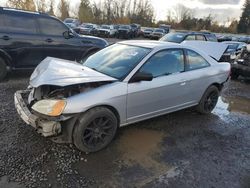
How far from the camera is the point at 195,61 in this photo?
5.15 meters

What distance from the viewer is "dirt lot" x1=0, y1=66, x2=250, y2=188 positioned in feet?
10.5

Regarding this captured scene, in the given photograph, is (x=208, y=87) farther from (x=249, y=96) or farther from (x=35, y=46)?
(x=35, y=46)

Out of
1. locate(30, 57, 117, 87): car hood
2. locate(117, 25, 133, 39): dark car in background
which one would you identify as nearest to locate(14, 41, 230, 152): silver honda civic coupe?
locate(30, 57, 117, 87): car hood

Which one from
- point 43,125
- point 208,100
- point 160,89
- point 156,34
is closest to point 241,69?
point 208,100

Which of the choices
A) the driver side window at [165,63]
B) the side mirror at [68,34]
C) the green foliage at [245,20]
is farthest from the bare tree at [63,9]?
the driver side window at [165,63]

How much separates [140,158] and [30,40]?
16.6 feet

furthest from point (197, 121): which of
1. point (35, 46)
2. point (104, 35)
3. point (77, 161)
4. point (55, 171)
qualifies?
point (104, 35)

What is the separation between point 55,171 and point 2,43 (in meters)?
4.77

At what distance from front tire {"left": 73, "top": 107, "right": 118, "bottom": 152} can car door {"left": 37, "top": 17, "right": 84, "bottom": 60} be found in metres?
4.50

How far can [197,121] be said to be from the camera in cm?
531

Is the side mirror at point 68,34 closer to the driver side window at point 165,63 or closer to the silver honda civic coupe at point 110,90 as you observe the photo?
the silver honda civic coupe at point 110,90

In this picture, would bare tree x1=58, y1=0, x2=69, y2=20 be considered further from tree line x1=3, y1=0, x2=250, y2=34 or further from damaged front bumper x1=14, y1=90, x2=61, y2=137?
damaged front bumper x1=14, y1=90, x2=61, y2=137

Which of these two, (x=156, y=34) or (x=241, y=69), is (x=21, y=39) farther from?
(x=156, y=34)

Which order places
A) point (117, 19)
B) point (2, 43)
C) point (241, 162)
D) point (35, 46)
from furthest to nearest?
point (117, 19), point (35, 46), point (2, 43), point (241, 162)
